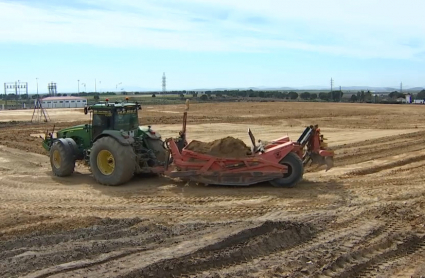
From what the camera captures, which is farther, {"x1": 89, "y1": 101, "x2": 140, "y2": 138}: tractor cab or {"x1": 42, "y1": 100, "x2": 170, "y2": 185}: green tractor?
{"x1": 89, "y1": 101, "x2": 140, "y2": 138}: tractor cab

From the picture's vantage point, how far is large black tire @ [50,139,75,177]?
11039 mm

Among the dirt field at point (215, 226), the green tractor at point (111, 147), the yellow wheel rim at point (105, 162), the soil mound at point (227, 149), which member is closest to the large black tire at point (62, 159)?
the green tractor at point (111, 147)

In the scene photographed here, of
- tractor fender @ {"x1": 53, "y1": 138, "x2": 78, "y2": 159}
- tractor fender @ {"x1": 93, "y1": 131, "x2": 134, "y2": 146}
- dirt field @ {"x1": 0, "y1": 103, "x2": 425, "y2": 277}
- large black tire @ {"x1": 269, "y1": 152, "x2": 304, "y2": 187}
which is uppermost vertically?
tractor fender @ {"x1": 93, "y1": 131, "x2": 134, "y2": 146}

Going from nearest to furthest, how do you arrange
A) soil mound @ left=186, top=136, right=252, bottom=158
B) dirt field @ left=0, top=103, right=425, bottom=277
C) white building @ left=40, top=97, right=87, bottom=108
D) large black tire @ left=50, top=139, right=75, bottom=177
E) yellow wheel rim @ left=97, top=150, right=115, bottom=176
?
1. dirt field @ left=0, top=103, right=425, bottom=277
2. soil mound @ left=186, top=136, right=252, bottom=158
3. yellow wheel rim @ left=97, top=150, right=115, bottom=176
4. large black tire @ left=50, top=139, right=75, bottom=177
5. white building @ left=40, top=97, right=87, bottom=108

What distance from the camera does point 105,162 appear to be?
412 inches

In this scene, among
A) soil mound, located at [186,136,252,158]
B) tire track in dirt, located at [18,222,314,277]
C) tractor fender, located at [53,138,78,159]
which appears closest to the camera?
tire track in dirt, located at [18,222,314,277]

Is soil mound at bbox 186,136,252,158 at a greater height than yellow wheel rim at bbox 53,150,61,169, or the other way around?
soil mound at bbox 186,136,252,158

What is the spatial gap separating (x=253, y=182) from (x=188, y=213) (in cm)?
199

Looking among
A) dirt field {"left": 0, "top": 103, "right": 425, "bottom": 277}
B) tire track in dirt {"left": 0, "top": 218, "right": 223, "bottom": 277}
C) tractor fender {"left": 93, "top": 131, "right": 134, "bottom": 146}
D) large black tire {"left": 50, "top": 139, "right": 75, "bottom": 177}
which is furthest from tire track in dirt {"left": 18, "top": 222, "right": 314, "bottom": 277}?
large black tire {"left": 50, "top": 139, "right": 75, "bottom": 177}

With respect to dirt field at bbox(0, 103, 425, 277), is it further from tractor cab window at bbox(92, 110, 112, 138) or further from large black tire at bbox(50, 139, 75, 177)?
tractor cab window at bbox(92, 110, 112, 138)

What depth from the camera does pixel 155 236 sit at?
625cm

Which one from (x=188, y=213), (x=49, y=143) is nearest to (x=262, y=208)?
(x=188, y=213)

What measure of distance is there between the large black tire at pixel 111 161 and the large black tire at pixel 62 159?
2.89 feet

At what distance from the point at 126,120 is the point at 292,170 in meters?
3.95
